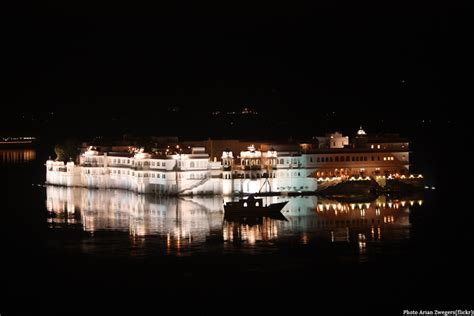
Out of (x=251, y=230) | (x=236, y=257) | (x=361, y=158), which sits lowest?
(x=236, y=257)

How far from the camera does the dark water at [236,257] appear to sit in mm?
21156

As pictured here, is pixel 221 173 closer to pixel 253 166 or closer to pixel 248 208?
pixel 253 166

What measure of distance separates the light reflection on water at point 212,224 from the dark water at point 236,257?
0.11 feet

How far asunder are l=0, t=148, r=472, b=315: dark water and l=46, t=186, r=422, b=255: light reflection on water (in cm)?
3

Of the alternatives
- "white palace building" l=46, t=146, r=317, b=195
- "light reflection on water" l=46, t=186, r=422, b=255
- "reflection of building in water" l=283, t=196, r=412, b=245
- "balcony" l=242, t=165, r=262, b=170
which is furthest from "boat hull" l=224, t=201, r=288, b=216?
"balcony" l=242, t=165, r=262, b=170

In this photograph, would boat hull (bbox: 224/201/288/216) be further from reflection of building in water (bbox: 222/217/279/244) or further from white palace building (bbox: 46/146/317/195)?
white palace building (bbox: 46/146/317/195)

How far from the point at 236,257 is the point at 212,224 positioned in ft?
17.8

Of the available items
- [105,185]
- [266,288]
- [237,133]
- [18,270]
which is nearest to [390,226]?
[266,288]

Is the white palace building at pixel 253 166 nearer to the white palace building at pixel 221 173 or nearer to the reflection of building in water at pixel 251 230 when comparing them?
the white palace building at pixel 221 173

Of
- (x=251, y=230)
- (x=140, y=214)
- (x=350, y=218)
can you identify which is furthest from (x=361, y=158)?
(x=251, y=230)

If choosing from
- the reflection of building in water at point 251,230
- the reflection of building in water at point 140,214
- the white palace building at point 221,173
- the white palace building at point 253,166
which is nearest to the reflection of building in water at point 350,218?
the reflection of building in water at point 251,230

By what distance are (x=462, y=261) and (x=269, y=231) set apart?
247 inches

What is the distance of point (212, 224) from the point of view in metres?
30.4

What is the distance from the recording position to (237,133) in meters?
79.1
